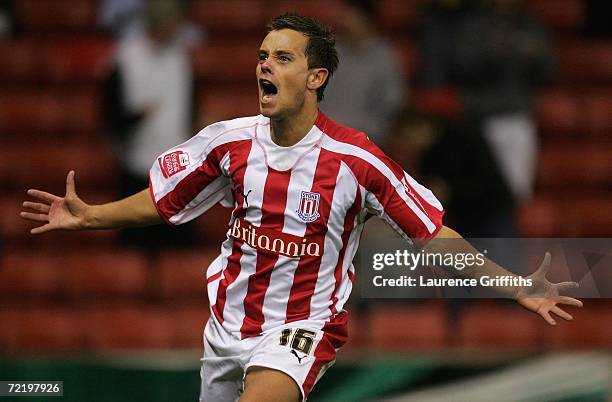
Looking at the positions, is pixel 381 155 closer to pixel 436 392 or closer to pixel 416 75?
pixel 436 392

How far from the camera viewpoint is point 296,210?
416 cm

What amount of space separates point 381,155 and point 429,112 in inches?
93.0

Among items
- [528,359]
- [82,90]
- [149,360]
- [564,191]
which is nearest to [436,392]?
[528,359]

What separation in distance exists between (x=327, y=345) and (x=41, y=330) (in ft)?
10.7

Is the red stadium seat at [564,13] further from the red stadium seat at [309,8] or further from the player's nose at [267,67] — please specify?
the player's nose at [267,67]

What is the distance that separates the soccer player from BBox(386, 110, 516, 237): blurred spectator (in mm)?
2089

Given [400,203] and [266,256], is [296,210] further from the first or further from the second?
[400,203]

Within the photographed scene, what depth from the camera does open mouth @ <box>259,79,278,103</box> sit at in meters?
4.08

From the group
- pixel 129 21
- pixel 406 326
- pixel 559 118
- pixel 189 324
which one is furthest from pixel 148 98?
pixel 559 118

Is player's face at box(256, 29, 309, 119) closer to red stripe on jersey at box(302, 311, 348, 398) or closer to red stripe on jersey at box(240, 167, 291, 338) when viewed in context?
red stripe on jersey at box(240, 167, 291, 338)

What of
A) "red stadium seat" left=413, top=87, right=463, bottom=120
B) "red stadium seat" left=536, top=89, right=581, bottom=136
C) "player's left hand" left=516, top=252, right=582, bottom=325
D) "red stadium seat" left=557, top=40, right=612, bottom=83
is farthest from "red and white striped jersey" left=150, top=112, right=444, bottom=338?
"red stadium seat" left=557, top=40, right=612, bottom=83

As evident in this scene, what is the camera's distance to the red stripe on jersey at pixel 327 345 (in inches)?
161

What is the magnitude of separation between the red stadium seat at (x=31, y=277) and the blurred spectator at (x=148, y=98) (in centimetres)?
76

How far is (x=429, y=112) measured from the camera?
650 cm
